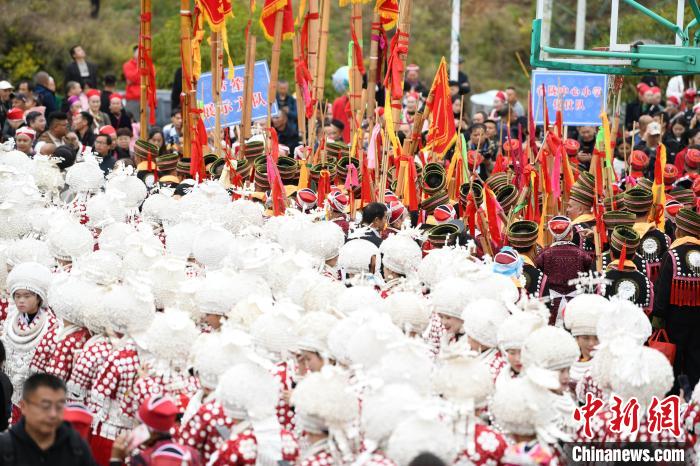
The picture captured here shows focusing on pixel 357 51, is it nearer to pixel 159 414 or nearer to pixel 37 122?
pixel 37 122

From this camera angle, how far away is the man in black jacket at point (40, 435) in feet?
18.5

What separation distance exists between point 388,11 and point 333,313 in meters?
6.05

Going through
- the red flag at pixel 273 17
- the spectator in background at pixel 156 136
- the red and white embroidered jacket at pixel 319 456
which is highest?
the red flag at pixel 273 17

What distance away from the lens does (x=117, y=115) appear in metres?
17.3

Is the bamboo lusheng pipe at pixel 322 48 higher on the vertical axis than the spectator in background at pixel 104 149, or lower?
higher

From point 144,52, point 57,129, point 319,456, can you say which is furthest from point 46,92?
point 319,456

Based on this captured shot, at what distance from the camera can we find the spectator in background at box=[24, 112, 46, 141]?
592 inches

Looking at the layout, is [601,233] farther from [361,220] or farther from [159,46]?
[159,46]

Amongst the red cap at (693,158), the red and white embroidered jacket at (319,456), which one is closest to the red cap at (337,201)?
the red cap at (693,158)

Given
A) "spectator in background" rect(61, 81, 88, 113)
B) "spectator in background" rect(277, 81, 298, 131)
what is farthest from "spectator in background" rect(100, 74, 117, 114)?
"spectator in background" rect(277, 81, 298, 131)

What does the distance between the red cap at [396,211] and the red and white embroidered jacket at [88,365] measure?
12.0 ft

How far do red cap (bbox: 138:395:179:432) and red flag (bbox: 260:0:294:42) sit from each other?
721 centimetres

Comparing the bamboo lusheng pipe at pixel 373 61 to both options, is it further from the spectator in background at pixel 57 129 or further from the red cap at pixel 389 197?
the spectator in background at pixel 57 129

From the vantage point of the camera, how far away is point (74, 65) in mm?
19016
